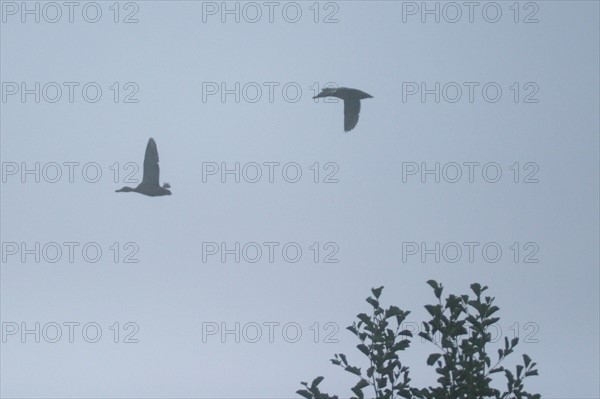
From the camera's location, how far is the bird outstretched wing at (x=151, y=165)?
344 centimetres

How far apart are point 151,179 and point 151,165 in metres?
0.06

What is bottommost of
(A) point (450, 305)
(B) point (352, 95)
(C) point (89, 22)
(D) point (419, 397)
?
(D) point (419, 397)

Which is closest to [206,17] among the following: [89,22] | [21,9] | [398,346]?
[89,22]

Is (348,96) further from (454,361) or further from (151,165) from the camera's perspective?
(454,361)

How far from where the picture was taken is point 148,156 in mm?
3455

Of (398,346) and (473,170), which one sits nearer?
(398,346)

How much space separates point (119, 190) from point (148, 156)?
7.1 inches

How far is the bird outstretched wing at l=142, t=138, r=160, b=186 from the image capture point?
3.44m

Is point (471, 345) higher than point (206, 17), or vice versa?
point (206, 17)

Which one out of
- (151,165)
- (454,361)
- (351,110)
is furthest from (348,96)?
(454,361)

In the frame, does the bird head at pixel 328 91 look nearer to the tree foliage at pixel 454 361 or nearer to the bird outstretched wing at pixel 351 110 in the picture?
the bird outstretched wing at pixel 351 110

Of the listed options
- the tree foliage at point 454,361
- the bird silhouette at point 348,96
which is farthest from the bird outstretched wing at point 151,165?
the tree foliage at point 454,361

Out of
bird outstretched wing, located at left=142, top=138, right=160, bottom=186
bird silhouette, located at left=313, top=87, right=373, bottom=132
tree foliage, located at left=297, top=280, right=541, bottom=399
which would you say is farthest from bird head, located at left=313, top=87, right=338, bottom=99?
tree foliage, located at left=297, top=280, right=541, bottom=399

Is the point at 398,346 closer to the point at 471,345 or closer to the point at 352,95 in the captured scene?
the point at 471,345
